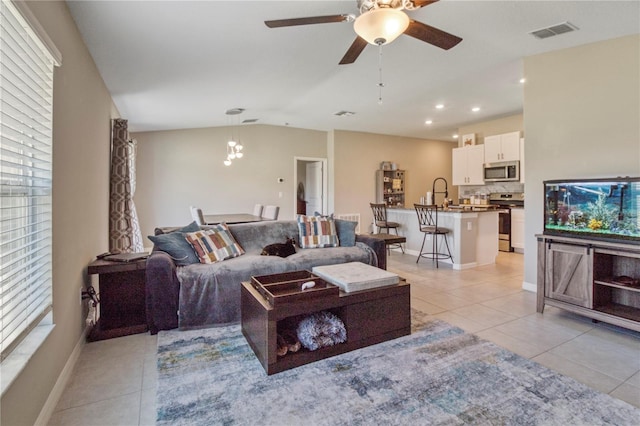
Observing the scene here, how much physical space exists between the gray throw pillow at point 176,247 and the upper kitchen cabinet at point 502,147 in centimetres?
574

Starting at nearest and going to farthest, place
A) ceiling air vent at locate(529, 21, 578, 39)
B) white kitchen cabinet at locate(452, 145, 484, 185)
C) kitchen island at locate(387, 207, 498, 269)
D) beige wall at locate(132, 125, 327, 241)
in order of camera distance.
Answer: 1. ceiling air vent at locate(529, 21, 578, 39)
2. kitchen island at locate(387, 207, 498, 269)
3. beige wall at locate(132, 125, 327, 241)
4. white kitchen cabinet at locate(452, 145, 484, 185)

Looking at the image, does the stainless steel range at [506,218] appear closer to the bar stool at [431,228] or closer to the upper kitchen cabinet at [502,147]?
the upper kitchen cabinet at [502,147]

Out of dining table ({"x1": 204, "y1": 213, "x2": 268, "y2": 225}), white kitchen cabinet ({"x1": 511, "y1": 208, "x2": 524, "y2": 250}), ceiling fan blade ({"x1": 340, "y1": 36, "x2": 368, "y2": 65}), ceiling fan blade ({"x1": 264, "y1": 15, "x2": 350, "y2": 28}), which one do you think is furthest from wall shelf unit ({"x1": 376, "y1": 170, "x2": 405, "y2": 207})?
ceiling fan blade ({"x1": 264, "y1": 15, "x2": 350, "y2": 28})

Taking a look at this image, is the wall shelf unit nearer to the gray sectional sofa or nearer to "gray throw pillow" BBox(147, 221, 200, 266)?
the gray sectional sofa

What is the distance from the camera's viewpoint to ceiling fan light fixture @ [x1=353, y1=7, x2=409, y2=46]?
186 cm

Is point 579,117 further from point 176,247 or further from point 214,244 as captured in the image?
point 176,247

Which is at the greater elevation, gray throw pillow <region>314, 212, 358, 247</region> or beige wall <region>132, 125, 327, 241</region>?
beige wall <region>132, 125, 327, 241</region>

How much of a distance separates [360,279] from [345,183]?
516cm

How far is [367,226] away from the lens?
25.7 feet

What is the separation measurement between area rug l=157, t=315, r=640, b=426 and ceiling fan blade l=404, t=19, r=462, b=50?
85.7 inches

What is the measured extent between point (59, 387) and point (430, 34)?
315cm

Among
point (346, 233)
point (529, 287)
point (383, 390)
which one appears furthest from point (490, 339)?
point (346, 233)

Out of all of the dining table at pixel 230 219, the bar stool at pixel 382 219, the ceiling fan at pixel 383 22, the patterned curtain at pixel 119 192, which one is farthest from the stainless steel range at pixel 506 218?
the patterned curtain at pixel 119 192

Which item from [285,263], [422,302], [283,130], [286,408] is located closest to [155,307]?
[285,263]
